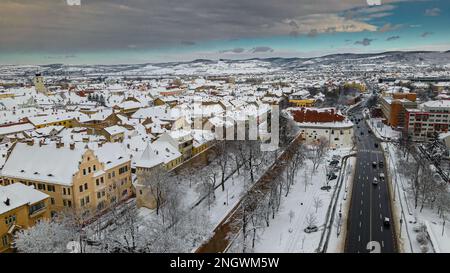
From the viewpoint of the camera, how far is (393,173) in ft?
56.8

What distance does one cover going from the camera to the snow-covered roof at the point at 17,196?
9766mm

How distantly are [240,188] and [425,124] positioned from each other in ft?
56.6

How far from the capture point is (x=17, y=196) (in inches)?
402

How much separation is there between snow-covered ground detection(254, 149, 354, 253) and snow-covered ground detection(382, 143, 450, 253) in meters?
1.92

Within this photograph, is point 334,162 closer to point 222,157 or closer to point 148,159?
point 222,157

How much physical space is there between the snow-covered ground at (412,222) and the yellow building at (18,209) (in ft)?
33.2

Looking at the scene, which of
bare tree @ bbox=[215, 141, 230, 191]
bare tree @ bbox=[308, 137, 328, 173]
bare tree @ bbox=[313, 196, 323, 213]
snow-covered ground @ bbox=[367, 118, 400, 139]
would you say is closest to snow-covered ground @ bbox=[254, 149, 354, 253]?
bare tree @ bbox=[313, 196, 323, 213]

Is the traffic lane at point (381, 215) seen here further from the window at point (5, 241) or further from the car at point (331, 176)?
the window at point (5, 241)

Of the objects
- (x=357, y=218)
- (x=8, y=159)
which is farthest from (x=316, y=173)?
(x=8, y=159)

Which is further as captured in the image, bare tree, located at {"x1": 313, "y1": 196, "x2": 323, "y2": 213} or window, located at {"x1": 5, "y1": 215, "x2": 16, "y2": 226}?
bare tree, located at {"x1": 313, "y1": 196, "x2": 323, "y2": 213}

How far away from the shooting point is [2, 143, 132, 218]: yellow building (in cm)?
1165

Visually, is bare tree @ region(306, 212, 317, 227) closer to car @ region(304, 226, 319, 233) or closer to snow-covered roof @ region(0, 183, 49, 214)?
car @ region(304, 226, 319, 233)
